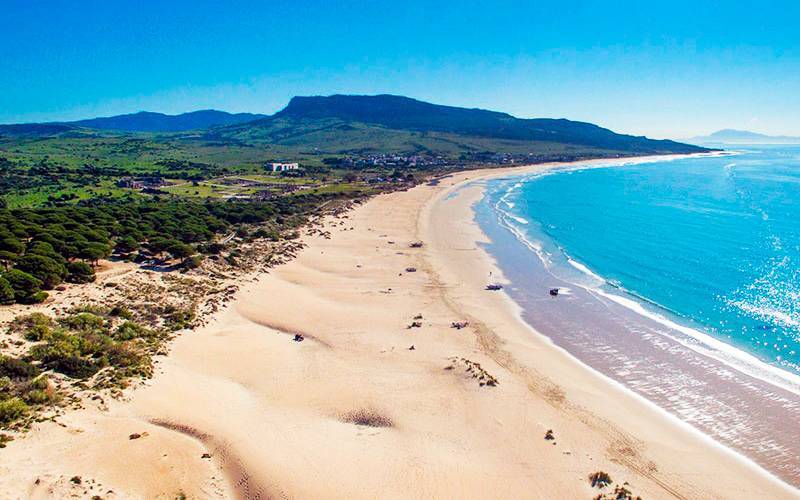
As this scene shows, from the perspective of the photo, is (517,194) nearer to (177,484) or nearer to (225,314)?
(225,314)

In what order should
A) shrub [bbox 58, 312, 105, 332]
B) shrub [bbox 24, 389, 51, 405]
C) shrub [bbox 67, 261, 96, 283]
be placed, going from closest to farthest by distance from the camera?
shrub [bbox 24, 389, 51, 405] < shrub [bbox 58, 312, 105, 332] < shrub [bbox 67, 261, 96, 283]

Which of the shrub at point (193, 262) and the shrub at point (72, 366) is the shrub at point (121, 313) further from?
the shrub at point (193, 262)

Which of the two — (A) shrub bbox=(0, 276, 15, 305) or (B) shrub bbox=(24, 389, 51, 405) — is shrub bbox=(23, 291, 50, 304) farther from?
(B) shrub bbox=(24, 389, 51, 405)

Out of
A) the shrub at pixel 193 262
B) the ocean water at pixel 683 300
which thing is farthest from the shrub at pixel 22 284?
Result: the ocean water at pixel 683 300

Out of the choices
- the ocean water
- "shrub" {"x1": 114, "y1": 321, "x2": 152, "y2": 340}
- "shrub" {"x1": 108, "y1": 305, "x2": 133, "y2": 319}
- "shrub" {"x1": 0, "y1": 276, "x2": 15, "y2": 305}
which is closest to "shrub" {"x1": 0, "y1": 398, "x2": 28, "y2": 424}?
"shrub" {"x1": 114, "y1": 321, "x2": 152, "y2": 340}

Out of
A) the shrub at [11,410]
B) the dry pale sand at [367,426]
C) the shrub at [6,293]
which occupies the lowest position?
the dry pale sand at [367,426]

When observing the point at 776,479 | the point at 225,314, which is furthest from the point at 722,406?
the point at 225,314
